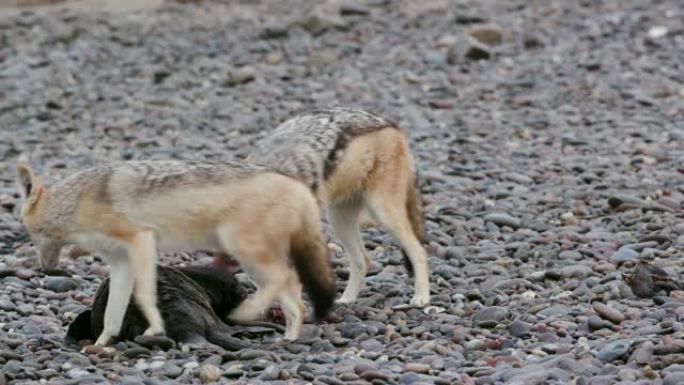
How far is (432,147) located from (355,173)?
5.73m

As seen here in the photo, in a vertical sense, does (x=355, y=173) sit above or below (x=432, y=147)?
above

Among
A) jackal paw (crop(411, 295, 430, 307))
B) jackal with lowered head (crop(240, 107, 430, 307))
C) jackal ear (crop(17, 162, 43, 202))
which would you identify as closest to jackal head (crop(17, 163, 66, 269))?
jackal ear (crop(17, 162, 43, 202))

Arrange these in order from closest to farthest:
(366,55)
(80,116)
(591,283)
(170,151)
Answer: (591,283) < (170,151) < (80,116) < (366,55)

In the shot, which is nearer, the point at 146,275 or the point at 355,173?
the point at 146,275

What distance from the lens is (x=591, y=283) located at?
9.15 m

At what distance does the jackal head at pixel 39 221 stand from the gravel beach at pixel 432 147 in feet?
1.56

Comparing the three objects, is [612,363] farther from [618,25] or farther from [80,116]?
[618,25]

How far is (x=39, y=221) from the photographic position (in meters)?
8.00

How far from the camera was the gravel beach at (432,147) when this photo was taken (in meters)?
7.47

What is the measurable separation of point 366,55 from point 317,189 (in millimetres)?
10392

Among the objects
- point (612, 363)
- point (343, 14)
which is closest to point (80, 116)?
point (343, 14)

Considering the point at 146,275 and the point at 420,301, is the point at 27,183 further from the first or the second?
the point at 420,301

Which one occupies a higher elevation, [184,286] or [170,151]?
[184,286]

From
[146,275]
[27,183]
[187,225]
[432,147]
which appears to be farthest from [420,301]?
[432,147]
